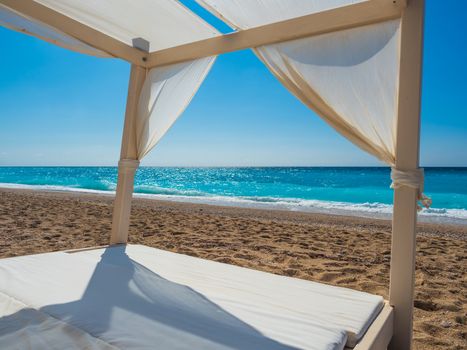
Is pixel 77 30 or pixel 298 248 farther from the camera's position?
pixel 298 248

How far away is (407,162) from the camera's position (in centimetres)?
141

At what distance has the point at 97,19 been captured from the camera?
196 cm

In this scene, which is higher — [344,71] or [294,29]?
[294,29]

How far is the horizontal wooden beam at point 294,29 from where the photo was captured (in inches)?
58.8

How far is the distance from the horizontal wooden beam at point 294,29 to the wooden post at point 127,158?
30 centimetres

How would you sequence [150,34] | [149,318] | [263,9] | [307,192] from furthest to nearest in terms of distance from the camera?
[307,192] < [150,34] < [263,9] < [149,318]

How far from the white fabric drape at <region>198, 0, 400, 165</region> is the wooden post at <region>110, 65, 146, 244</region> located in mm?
973

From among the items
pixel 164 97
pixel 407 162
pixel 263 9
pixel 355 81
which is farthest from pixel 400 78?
pixel 164 97

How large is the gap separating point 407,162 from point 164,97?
5.64 ft

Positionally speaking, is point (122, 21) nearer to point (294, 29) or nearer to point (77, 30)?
point (77, 30)

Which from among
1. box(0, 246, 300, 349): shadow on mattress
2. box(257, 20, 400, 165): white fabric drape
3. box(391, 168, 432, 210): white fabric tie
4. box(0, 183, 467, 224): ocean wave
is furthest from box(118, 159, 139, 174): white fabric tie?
box(0, 183, 467, 224): ocean wave

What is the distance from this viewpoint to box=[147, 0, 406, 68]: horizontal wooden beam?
58.8 inches

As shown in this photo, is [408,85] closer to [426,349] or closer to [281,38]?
[281,38]

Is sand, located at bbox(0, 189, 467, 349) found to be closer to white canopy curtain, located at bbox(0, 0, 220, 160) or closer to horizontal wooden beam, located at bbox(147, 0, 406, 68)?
white canopy curtain, located at bbox(0, 0, 220, 160)
